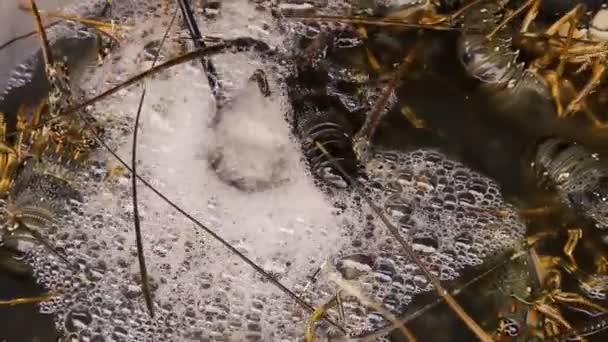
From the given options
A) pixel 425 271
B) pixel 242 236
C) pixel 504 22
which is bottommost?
pixel 425 271

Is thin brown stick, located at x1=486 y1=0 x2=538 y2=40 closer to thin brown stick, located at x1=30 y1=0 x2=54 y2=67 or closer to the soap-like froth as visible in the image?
the soap-like froth

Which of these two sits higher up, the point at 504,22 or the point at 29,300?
the point at 504,22

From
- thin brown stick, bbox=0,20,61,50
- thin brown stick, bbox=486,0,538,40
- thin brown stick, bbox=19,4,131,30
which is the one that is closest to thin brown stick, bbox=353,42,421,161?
thin brown stick, bbox=486,0,538,40

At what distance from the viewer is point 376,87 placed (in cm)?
122

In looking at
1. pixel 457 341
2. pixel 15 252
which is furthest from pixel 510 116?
pixel 15 252

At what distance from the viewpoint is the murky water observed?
1154 mm

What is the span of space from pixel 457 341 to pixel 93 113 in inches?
24.9

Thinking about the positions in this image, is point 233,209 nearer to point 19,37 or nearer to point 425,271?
point 425,271

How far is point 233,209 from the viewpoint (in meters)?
1.17

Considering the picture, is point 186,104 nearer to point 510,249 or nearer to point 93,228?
point 93,228

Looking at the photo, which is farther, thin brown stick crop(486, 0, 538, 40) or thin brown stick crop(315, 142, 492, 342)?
thin brown stick crop(486, 0, 538, 40)

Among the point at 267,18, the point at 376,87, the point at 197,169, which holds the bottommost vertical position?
the point at 197,169

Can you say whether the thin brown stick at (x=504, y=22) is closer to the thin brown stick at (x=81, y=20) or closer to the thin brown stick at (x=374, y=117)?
the thin brown stick at (x=374, y=117)

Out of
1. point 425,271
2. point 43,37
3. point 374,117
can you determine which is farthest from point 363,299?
point 43,37
